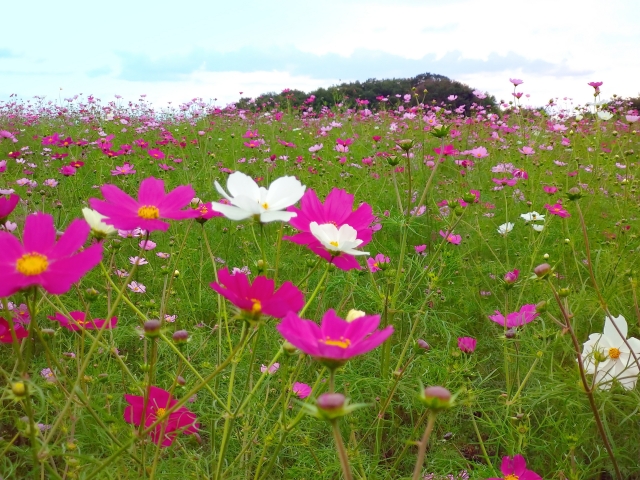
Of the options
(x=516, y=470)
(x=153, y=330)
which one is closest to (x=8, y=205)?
(x=153, y=330)

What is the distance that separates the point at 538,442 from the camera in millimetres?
1242

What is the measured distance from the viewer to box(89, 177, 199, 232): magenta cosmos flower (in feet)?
1.88

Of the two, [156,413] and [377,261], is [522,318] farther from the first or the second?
[156,413]

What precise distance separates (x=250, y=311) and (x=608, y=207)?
296 cm

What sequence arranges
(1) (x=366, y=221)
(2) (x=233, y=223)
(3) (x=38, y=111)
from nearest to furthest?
(1) (x=366, y=221), (2) (x=233, y=223), (3) (x=38, y=111)

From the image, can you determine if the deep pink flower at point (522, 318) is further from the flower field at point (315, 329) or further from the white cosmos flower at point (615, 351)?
the white cosmos flower at point (615, 351)

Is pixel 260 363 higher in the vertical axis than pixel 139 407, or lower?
lower

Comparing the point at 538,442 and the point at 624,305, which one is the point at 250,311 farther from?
the point at 624,305

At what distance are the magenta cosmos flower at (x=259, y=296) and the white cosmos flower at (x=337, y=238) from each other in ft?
0.36

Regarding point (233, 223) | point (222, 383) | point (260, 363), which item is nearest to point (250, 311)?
point (222, 383)

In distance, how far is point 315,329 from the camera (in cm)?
50

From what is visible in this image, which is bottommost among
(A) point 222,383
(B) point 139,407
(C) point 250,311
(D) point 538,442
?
(D) point 538,442

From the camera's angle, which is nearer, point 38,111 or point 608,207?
point 608,207

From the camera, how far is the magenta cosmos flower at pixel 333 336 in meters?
0.43
